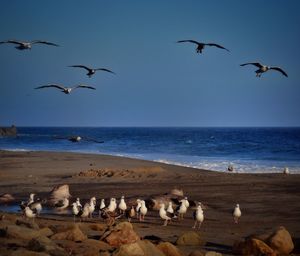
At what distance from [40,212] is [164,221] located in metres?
4.16

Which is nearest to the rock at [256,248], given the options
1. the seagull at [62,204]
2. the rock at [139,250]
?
the rock at [139,250]

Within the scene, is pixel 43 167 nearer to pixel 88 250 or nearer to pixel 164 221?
pixel 164 221

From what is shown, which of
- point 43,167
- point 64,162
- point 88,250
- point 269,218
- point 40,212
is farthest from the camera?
point 64,162

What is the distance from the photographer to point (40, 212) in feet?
61.0

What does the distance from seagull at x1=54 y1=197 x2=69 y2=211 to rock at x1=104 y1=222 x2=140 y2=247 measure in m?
7.85

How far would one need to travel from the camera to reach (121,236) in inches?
460

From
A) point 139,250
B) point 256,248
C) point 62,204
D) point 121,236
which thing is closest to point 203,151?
point 62,204

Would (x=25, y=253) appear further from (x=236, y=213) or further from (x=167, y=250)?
(x=236, y=213)

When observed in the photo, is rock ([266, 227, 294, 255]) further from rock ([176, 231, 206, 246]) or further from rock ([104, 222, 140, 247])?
rock ([104, 222, 140, 247])

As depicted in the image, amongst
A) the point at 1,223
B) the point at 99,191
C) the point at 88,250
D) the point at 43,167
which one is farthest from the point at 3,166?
the point at 88,250

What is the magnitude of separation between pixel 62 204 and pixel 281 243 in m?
9.85

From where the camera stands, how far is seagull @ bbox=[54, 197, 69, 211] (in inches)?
765

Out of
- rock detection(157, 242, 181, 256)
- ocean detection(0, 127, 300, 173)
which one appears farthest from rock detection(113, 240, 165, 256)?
ocean detection(0, 127, 300, 173)

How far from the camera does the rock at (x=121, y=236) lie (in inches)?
457
